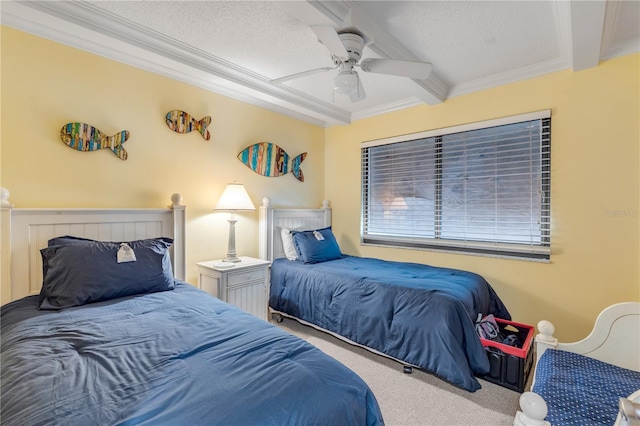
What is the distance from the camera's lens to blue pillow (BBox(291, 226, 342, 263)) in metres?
3.17

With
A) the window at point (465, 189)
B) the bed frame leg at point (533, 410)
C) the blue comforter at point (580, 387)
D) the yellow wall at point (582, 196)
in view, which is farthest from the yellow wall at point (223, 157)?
the bed frame leg at point (533, 410)

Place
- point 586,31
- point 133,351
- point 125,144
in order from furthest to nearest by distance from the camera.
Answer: point 125,144 → point 586,31 → point 133,351

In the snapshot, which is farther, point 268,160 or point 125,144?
point 268,160

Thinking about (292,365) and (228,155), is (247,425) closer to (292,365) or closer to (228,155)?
(292,365)

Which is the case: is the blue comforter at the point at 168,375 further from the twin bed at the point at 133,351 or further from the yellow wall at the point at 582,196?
the yellow wall at the point at 582,196

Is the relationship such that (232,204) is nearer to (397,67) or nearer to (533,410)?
(397,67)

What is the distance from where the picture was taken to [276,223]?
3.46m

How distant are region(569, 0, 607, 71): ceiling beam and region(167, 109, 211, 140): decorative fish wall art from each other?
280 centimetres

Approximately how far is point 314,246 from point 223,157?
1.34 meters

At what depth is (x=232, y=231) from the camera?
291cm

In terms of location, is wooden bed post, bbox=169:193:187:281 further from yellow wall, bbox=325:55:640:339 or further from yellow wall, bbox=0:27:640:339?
yellow wall, bbox=325:55:640:339

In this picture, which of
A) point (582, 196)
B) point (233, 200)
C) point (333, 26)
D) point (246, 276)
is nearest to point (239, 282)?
point (246, 276)

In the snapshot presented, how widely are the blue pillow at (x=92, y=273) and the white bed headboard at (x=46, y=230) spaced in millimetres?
127

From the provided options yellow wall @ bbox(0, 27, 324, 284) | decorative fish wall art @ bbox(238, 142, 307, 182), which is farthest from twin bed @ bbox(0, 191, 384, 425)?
decorative fish wall art @ bbox(238, 142, 307, 182)
